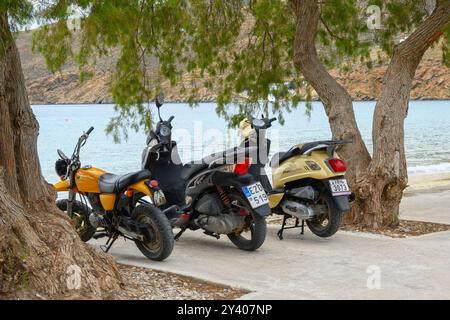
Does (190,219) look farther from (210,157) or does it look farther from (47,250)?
(47,250)

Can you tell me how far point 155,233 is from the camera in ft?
24.2

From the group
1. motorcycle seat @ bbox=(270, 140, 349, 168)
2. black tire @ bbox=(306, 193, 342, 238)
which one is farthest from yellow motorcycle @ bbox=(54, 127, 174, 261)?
black tire @ bbox=(306, 193, 342, 238)

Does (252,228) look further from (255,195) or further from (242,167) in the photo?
(242,167)

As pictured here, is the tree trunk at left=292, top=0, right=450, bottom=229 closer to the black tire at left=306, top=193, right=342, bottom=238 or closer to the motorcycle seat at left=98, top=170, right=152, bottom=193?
the black tire at left=306, top=193, right=342, bottom=238

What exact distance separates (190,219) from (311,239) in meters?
1.43

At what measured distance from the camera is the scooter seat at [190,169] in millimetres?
8289

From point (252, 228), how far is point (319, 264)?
2.96ft

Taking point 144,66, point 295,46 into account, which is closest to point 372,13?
point 295,46

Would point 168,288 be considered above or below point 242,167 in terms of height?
below

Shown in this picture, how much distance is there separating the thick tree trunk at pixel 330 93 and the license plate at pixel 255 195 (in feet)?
7.57

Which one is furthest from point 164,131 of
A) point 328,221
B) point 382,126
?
point 382,126

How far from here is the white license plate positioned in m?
8.49

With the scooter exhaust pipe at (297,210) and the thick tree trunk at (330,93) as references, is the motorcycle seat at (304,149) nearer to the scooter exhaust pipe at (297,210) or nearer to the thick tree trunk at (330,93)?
the scooter exhaust pipe at (297,210)

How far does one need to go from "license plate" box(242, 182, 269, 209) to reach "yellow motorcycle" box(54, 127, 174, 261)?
85 cm
